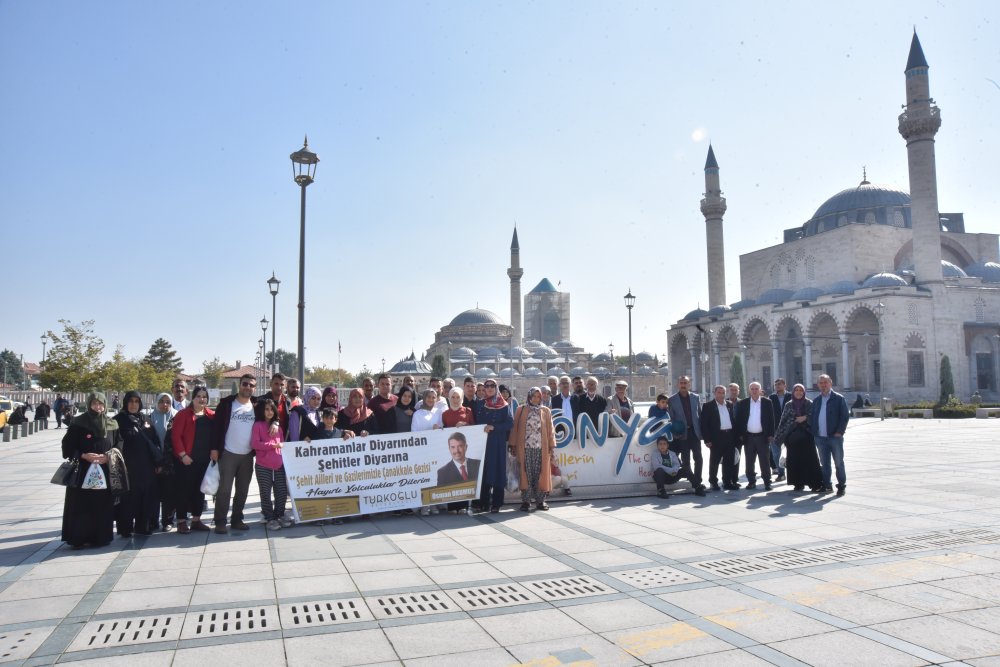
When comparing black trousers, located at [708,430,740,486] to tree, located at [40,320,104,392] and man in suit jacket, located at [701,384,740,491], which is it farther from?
tree, located at [40,320,104,392]

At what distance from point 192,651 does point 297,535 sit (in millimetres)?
3495

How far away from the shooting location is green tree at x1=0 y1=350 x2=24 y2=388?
107 metres

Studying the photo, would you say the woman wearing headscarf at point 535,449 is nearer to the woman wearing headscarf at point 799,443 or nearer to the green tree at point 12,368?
the woman wearing headscarf at point 799,443

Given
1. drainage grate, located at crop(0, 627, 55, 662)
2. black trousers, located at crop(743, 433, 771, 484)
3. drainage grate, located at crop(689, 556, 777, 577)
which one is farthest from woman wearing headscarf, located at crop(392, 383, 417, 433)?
black trousers, located at crop(743, 433, 771, 484)

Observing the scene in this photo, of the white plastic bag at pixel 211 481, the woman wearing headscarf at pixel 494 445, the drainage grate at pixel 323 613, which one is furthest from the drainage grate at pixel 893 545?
the white plastic bag at pixel 211 481

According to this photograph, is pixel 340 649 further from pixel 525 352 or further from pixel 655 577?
pixel 525 352

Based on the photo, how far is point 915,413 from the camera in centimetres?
3328

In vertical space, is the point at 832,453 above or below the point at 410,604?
above

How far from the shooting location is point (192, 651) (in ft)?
13.4

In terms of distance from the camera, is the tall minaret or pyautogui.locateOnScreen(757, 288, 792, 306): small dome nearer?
pyautogui.locateOnScreen(757, 288, 792, 306): small dome

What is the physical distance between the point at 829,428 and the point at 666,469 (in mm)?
2499

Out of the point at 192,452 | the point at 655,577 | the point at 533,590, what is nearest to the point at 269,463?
the point at 192,452

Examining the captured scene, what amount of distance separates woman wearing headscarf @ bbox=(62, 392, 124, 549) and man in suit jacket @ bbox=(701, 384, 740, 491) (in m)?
8.01

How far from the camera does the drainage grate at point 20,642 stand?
3977mm
